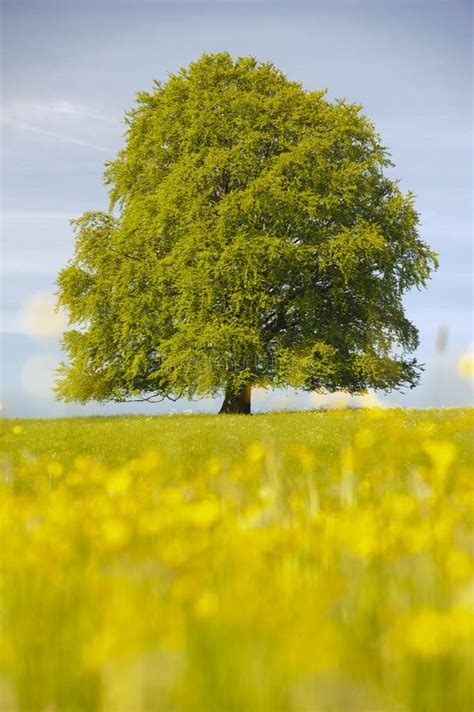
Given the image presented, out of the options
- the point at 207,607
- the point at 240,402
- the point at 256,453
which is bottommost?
the point at 207,607

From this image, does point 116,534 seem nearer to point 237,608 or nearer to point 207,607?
point 207,607

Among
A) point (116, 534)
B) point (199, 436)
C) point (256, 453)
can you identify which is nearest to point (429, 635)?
point (116, 534)

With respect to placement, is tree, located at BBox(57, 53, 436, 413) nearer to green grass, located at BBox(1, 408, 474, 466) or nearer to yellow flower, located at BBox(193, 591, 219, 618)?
green grass, located at BBox(1, 408, 474, 466)

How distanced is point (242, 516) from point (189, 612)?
49.3 inches

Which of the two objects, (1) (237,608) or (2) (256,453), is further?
(2) (256,453)

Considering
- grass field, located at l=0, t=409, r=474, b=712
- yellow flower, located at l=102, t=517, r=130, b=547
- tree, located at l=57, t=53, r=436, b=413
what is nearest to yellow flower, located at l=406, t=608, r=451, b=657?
grass field, located at l=0, t=409, r=474, b=712

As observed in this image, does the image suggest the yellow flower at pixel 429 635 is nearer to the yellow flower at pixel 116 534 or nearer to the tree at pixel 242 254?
the yellow flower at pixel 116 534

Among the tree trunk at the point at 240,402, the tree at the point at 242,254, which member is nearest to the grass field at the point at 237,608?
the tree at the point at 242,254

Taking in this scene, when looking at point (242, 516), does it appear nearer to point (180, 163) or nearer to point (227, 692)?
point (227, 692)

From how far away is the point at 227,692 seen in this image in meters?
2.19

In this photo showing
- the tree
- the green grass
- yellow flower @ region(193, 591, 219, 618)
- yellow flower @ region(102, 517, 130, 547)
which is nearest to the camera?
yellow flower @ region(193, 591, 219, 618)

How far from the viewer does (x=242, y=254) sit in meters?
22.8

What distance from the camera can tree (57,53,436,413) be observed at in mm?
23094

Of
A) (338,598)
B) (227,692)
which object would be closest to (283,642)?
(227,692)
